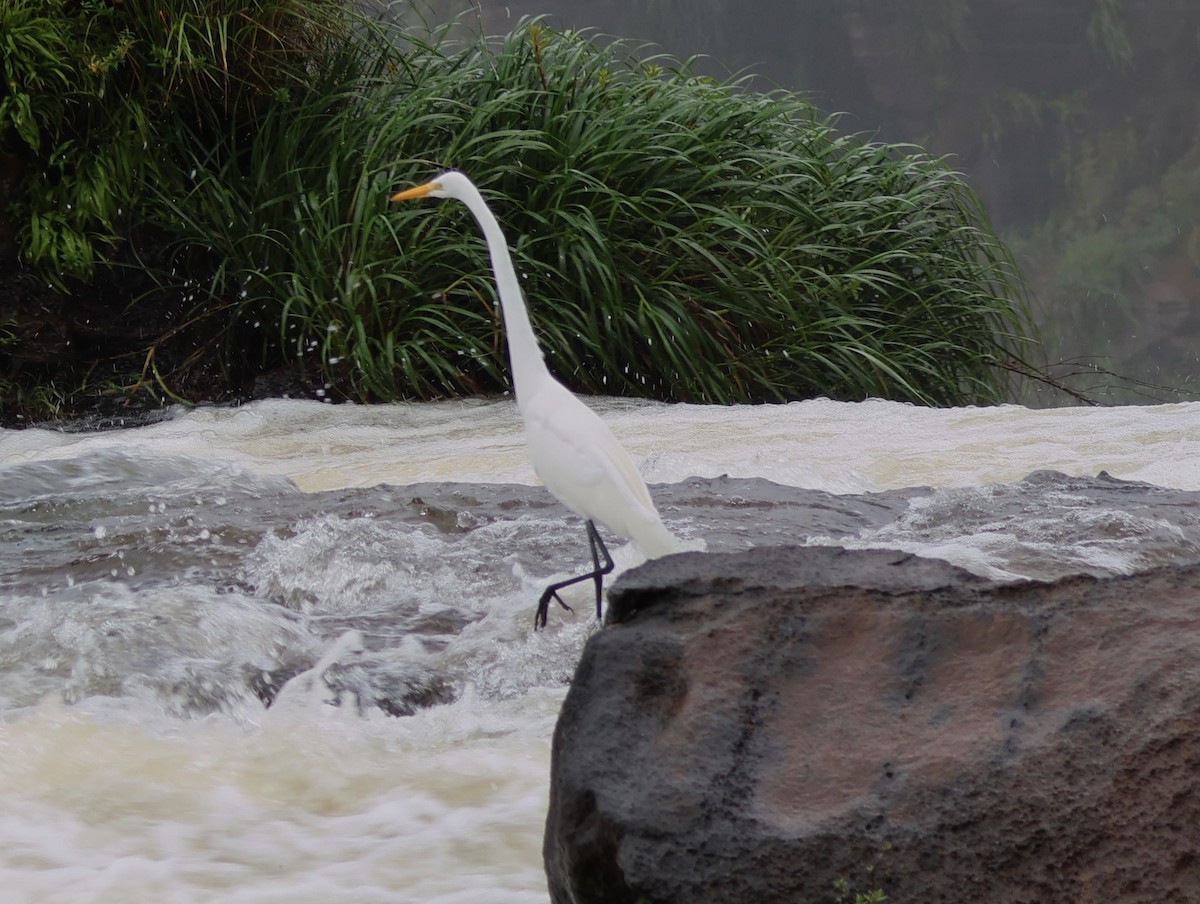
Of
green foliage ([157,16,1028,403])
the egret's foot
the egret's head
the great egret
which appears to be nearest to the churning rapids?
the egret's foot

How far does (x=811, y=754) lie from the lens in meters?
0.91

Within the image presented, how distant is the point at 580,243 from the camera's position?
4.20 metres

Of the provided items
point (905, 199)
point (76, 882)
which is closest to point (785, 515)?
point (76, 882)

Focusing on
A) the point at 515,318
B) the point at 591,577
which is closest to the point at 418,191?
the point at 515,318

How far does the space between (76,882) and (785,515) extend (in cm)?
123

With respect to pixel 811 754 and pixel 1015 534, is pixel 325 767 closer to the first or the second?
pixel 811 754

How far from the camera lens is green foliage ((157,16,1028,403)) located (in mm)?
4098

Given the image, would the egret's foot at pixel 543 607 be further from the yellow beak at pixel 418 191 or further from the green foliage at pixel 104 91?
the green foliage at pixel 104 91

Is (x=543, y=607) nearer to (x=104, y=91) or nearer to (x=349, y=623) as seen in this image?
(x=349, y=623)

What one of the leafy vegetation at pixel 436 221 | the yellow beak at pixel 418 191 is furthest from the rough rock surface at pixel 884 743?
the leafy vegetation at pixel 436 221

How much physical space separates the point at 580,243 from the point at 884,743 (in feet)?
11.2

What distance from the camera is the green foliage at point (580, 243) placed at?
13.4 feet

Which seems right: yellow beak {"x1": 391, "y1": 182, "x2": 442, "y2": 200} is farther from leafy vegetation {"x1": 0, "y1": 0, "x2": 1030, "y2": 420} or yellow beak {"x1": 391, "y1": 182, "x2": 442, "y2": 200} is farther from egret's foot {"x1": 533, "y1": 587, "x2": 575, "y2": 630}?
leafy vegetation {"x1": 0, "y1": 0, "x2": 1030, "y2": 420}

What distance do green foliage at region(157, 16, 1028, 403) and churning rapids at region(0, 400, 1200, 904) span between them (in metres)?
1.14
